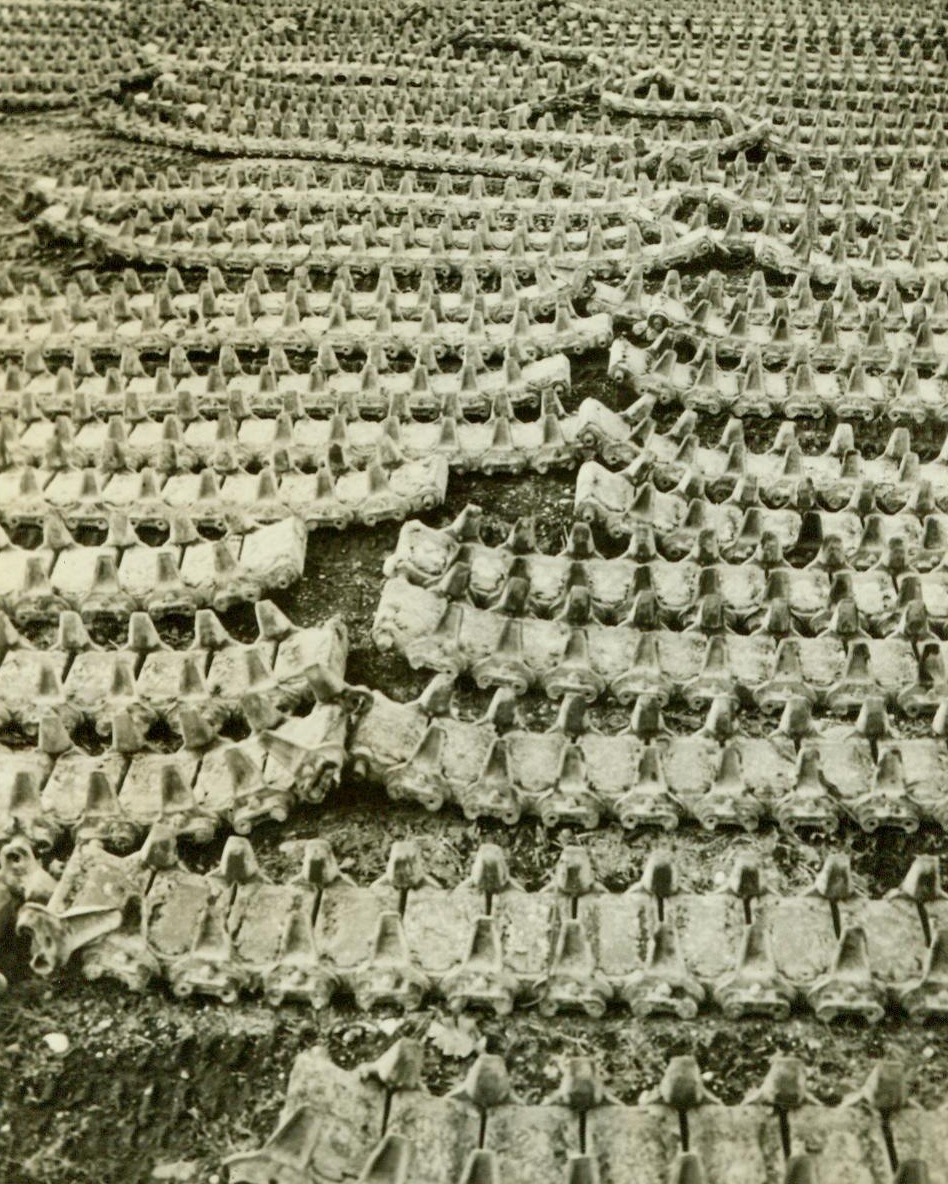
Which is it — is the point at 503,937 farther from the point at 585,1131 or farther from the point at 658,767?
the point at 658,767

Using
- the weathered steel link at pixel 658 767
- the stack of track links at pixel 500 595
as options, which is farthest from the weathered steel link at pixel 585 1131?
the weathered steel link at pixel 658 767

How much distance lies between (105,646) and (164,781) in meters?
0.87

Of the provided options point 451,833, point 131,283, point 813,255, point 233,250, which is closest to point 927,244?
point 813,255

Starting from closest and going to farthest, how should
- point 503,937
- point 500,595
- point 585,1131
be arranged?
1. point 585,1131
2. point 503,937
3. point 500,595

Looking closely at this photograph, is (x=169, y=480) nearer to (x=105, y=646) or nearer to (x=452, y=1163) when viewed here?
(x=105, y=646)

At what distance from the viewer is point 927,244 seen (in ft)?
21.7

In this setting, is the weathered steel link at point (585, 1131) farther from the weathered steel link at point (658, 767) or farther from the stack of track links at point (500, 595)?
the weathered steel link at point (658, 767)

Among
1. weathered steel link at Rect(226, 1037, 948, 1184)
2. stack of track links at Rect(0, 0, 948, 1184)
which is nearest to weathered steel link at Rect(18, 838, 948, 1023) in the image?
stack of track links at Rect(0, 0, 948, 1184)

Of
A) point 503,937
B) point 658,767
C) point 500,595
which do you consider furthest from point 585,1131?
point 500,595

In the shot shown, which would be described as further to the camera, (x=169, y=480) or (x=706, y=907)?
(x=169, y=480)

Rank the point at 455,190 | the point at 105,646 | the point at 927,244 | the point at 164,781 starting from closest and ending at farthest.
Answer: the point at 164,781
the point at 105,646
the point at 927,244
the point at 455,190

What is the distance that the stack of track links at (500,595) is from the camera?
3.20m

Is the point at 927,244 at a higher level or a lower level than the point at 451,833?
higher

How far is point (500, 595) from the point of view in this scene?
4324 millimetres
